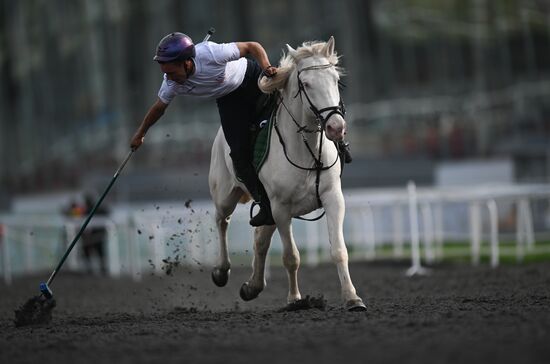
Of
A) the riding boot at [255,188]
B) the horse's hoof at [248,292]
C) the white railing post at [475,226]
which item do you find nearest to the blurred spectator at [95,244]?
the white railing post at [475,226]

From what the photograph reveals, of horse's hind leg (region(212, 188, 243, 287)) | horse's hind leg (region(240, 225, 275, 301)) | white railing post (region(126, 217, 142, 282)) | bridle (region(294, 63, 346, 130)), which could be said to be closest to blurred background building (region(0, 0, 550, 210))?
white railing post (region(126, 217, 142, 282))

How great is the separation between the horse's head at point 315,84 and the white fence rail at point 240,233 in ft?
28.6

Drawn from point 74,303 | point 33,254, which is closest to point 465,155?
point 33,254

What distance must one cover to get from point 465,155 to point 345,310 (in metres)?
17.3

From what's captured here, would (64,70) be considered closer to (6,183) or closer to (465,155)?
(6,183)

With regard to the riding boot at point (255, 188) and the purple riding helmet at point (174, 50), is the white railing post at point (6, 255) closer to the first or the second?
the riding boot at point (255, 188)

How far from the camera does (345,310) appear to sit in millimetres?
8883

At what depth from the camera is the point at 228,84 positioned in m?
9.62

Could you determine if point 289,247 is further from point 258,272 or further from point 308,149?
point 308,149

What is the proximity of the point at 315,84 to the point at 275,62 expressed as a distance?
68.1ft

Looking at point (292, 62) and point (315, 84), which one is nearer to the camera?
point (315, 84)

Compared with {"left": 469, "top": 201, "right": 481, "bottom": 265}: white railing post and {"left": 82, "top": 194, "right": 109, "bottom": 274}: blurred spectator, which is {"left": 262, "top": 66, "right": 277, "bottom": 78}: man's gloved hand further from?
{"left": 82, "top": 194, "right": 109, "bottom": 274}: blurred spectator

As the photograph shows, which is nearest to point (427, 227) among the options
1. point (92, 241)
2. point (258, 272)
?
point (92, 241)

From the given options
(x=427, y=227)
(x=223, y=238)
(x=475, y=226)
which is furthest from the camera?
(x=427, y=227)
